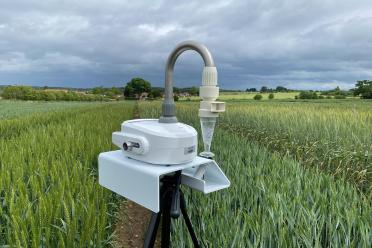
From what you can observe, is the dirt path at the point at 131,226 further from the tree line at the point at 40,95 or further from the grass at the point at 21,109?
the tree line at the point at 40,95

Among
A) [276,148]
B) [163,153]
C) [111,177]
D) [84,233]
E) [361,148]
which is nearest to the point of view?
[163,153]

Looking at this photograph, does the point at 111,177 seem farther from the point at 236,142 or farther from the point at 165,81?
the point at 236,142

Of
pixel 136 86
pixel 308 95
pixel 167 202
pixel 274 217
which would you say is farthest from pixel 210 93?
pixel 308 95

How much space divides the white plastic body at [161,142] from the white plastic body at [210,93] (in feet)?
0.34

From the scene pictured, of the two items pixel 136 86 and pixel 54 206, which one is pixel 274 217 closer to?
pixel 54 206

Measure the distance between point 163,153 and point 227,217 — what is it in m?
1.13

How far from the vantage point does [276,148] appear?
6387 mm

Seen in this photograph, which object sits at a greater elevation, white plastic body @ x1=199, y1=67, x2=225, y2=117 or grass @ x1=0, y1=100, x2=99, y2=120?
white plastic body @ x1=199, y1=67, x2=225, y2=117

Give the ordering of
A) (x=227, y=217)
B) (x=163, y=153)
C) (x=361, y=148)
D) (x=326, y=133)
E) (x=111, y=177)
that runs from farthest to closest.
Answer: (x=326, y=133), (x=361, y=148), (x=227, y=217), (x=111, y=177), (x=163, y=153)

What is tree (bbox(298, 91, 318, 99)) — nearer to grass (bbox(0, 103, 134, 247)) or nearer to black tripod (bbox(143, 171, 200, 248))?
grass (bbox(0, 103, 134, 247))

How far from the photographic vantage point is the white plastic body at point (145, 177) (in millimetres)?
953

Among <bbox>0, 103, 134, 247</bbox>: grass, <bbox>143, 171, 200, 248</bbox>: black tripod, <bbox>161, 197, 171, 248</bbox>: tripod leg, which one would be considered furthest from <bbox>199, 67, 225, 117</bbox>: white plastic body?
<bbox>0, 103, 134, 247</bbox>: grass

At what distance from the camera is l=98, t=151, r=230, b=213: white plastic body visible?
0.95 meters

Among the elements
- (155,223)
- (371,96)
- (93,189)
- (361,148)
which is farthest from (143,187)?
(371,96)
